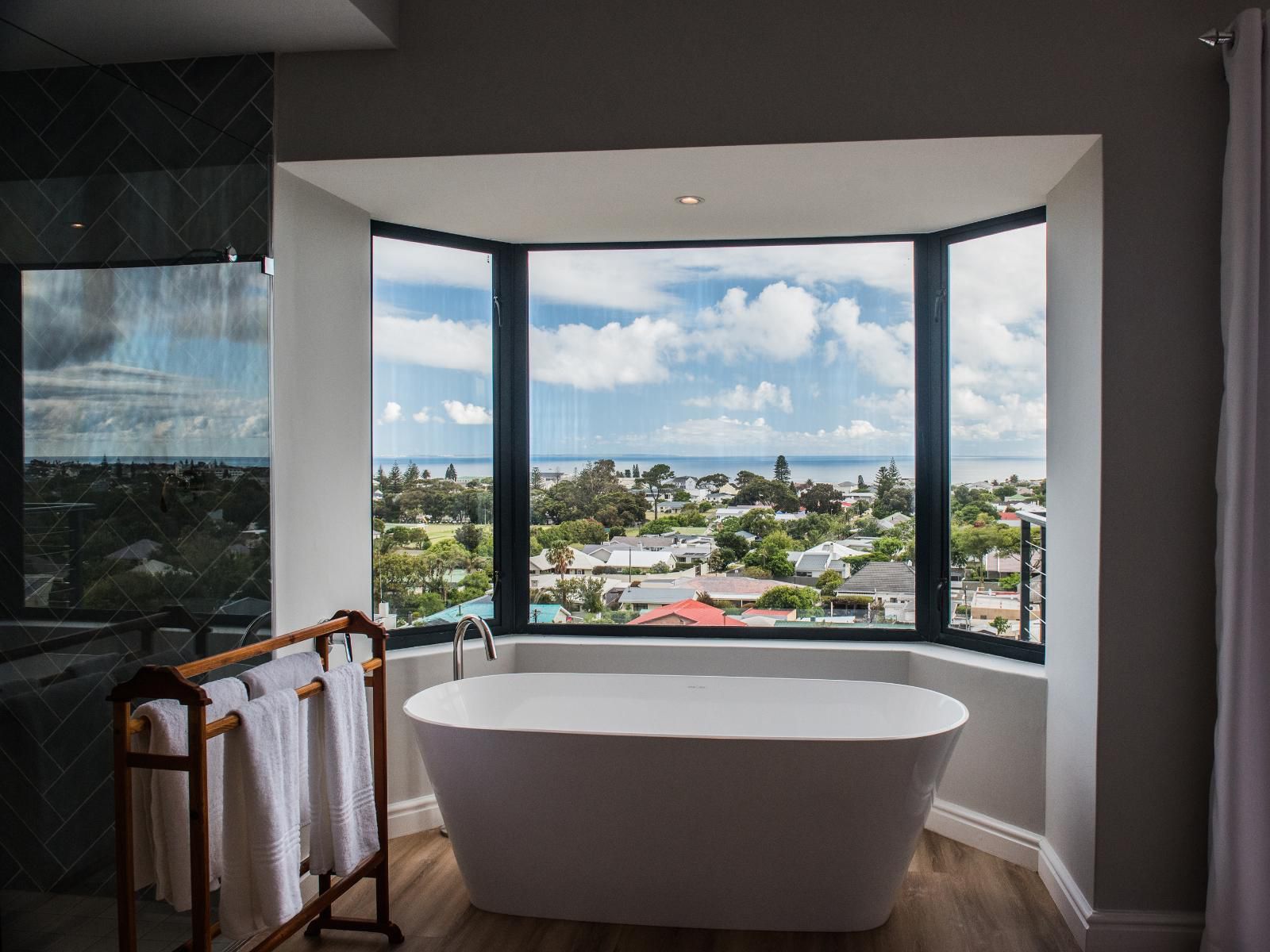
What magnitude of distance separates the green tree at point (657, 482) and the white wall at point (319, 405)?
4.00ft

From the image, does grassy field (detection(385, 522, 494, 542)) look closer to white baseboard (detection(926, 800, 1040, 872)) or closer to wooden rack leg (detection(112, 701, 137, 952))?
wooden rack leg (detection(112, 701, 137, 952))

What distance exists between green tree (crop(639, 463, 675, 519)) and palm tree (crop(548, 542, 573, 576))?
42 cm

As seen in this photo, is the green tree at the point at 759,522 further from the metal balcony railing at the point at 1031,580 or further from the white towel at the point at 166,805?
the white towel at the point at 166,805

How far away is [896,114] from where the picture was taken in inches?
107

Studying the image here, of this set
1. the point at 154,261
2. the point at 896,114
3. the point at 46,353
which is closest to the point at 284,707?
the point at 46,353

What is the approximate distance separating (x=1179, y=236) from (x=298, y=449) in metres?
2.86

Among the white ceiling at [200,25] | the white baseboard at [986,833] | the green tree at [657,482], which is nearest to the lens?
the white ceiling at [200,25]

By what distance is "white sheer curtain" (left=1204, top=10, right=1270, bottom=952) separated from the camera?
2.44m

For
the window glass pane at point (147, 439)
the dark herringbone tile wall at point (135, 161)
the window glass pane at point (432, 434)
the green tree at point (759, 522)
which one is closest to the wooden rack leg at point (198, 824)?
the window glass pane at point (147, 439)

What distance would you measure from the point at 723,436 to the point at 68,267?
8.39 feet

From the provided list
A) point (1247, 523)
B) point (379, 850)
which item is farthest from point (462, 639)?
point (1247, 523)

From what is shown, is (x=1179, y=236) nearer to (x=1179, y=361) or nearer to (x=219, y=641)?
(x=1179, y=361)

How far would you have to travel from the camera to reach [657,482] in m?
4.02

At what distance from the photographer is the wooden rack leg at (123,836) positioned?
1951 millimetres
